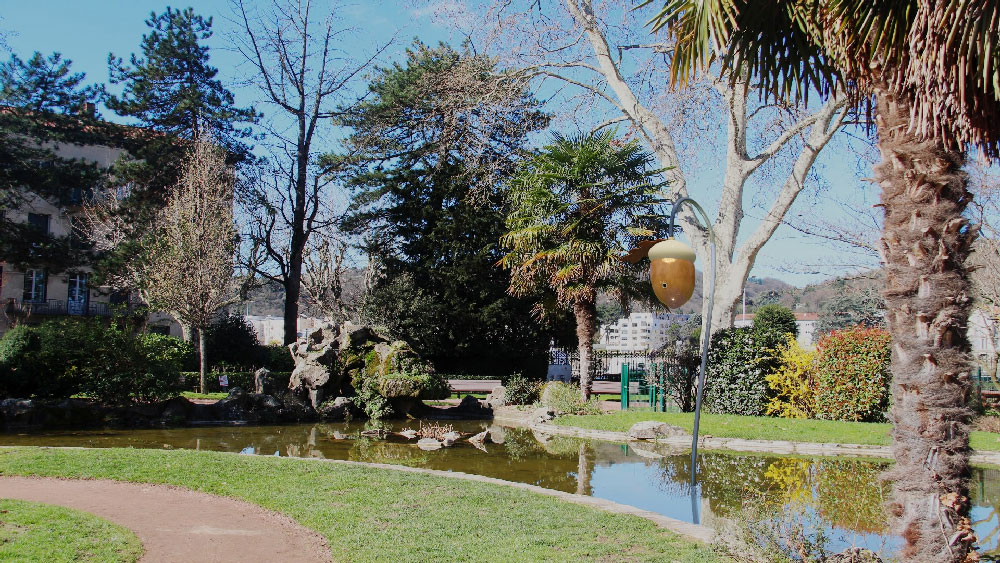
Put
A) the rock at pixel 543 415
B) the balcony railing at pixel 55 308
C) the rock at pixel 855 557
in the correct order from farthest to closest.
Answer: 1. the balcony railing at pixel 55 308
2. the rock at pixel 543 415
3. the rock at pixel 855 557

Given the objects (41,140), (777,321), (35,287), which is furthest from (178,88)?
(777,321)

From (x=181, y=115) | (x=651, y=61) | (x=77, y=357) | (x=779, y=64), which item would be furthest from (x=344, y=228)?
(x=779, y=64)

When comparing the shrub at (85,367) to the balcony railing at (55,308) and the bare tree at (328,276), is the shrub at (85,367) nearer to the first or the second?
the bare tree at (328,276)

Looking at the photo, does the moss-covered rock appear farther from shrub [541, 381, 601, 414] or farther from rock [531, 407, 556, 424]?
shrub [541, 381, 601, 414]

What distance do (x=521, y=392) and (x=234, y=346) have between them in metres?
13.7

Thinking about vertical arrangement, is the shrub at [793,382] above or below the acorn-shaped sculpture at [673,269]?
below

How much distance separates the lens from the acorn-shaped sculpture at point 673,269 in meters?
6.26

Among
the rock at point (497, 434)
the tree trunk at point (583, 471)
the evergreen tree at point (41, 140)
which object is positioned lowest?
the rock at point (497, 434)

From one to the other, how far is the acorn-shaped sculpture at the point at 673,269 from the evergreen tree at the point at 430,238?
19.3 meters

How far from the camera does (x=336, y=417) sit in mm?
16859

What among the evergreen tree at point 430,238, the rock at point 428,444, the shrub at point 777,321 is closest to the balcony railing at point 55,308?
the evergreen tree at point 430,238

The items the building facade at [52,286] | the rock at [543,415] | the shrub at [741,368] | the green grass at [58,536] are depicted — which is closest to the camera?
the green grass at [58,536]

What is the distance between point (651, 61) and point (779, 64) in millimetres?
11789

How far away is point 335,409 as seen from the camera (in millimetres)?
16844
